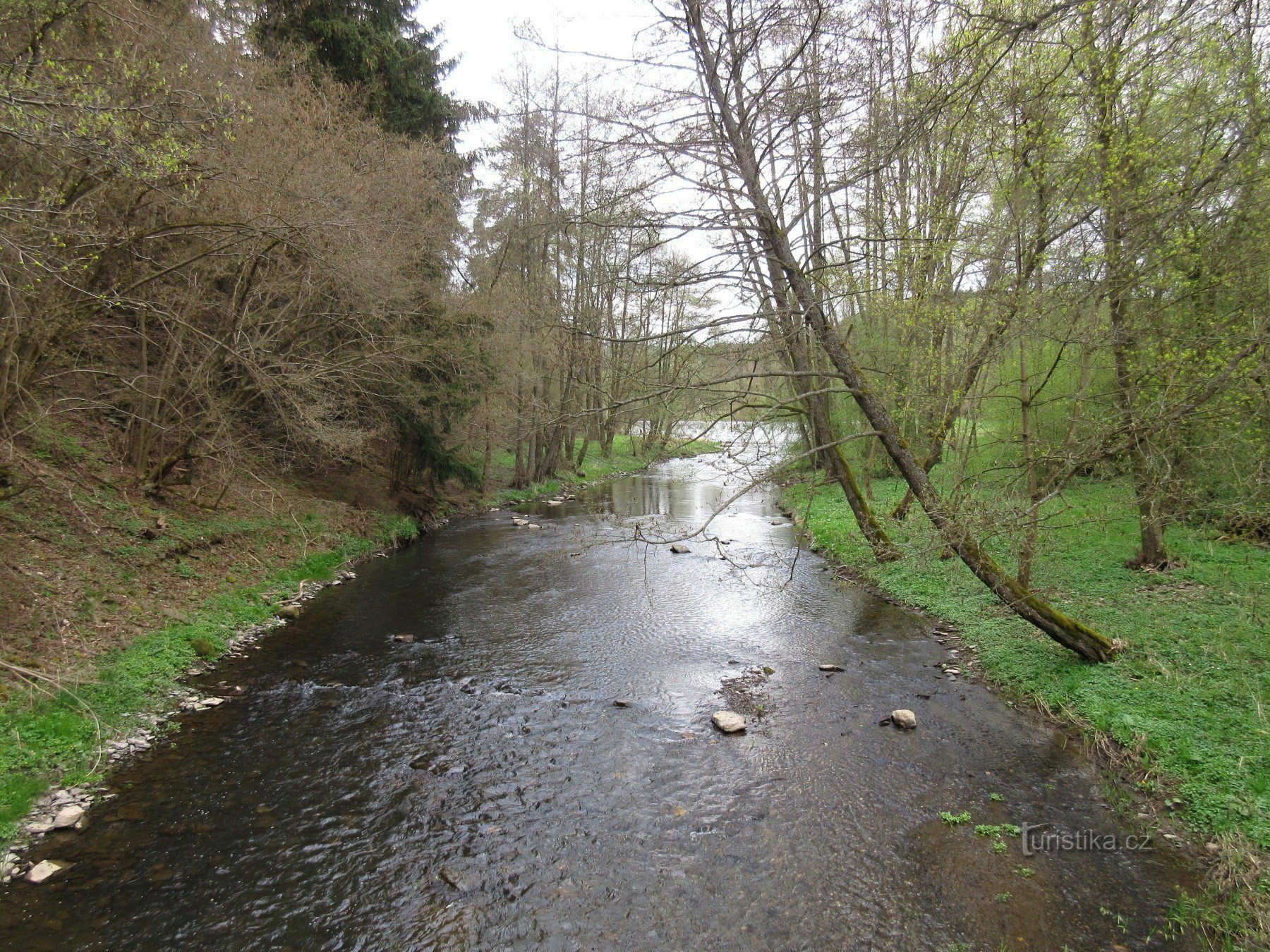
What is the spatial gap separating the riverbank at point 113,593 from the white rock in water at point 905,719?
329cm

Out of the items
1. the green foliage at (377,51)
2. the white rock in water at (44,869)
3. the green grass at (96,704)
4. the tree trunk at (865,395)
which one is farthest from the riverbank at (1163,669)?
the green foliage at (377,51)

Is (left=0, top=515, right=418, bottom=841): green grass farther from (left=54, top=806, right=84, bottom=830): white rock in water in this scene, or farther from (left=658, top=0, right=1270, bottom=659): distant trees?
(left=658, top=0, right=1270, bottom=659): distant trees

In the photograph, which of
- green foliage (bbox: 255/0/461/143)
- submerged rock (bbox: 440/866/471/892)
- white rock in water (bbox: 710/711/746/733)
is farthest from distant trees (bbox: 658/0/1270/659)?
green foliage (bbox: 255/0/461/143)

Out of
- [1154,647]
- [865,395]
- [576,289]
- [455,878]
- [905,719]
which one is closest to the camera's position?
[455,878]

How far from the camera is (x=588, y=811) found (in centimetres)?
513

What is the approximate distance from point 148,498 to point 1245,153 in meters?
14.6

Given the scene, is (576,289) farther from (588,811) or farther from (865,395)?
(588,811)

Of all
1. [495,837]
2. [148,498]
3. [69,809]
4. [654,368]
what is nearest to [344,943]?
[495,837]

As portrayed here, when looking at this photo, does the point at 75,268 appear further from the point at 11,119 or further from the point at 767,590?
the point at 767,590

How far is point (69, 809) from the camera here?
4836 mm

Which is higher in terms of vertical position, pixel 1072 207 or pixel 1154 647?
pixel 1072 207

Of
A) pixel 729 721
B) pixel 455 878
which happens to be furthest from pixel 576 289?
pixel 455 878

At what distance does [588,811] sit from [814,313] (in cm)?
537

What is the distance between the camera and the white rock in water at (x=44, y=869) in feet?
13.8
